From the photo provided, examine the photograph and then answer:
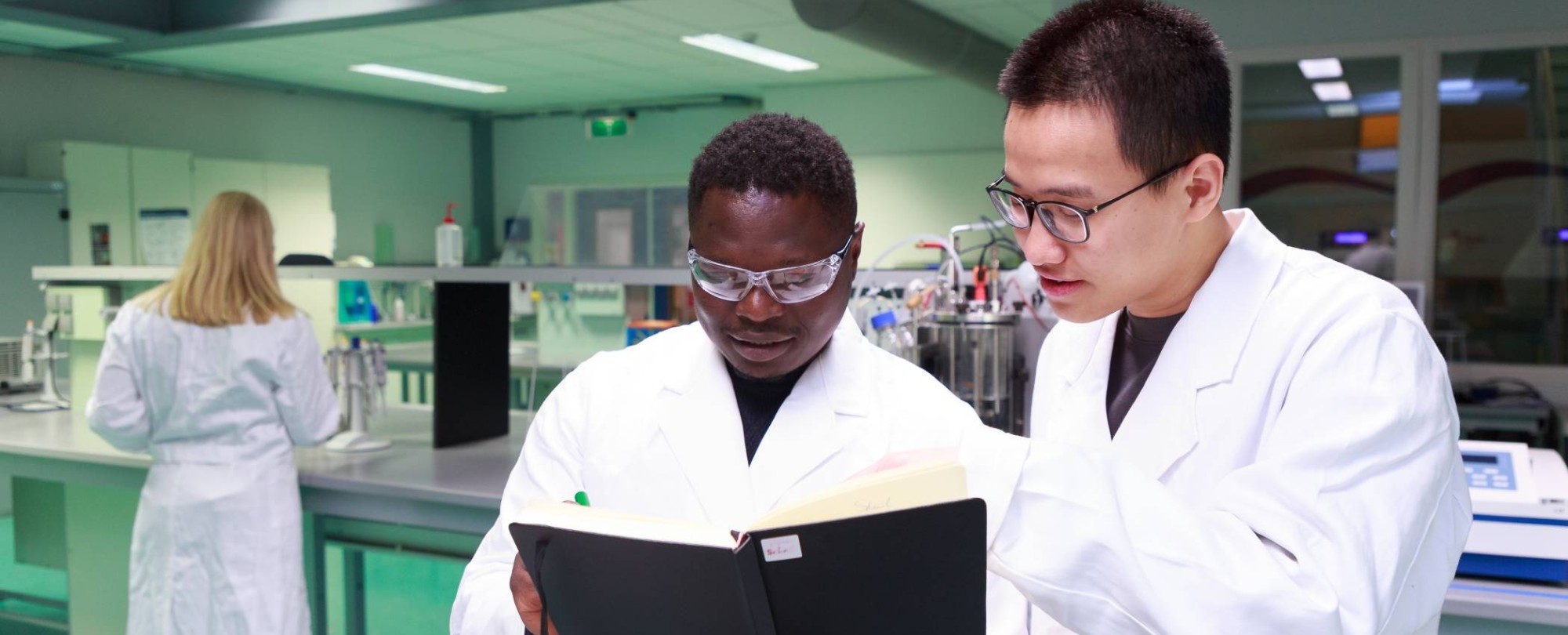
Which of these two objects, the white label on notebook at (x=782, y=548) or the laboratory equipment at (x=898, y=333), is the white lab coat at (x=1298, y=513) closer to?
the white label on notebook at (x=782, y=548)

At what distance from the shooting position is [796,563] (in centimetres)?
76

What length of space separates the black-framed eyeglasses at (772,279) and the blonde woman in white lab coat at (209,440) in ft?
6.15

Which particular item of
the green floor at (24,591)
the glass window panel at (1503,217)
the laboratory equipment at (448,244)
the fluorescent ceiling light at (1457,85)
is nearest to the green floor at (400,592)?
the laboratory equipment at (448,244)

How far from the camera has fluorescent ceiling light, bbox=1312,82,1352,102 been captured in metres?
4.71

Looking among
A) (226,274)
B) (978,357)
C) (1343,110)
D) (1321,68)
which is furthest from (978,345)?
(1343,110)

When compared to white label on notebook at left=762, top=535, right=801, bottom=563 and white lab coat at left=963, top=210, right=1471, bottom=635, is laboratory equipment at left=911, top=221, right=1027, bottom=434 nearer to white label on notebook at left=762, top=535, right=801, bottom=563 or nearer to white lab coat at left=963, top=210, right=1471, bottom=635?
white lab coat at left=963, top=210, right=1471, bottom=635

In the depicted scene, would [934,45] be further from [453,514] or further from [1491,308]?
[453,514]

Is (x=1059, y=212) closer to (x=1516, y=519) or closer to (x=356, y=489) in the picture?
(x=1516, y=519)

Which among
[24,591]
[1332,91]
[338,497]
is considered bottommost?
[24,591]

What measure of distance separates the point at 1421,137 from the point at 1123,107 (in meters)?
3.89

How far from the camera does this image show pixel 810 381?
3.97 feet

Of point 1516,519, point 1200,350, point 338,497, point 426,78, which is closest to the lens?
point 1200,350

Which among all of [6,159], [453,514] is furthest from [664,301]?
[6,159]

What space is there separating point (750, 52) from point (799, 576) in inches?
233
